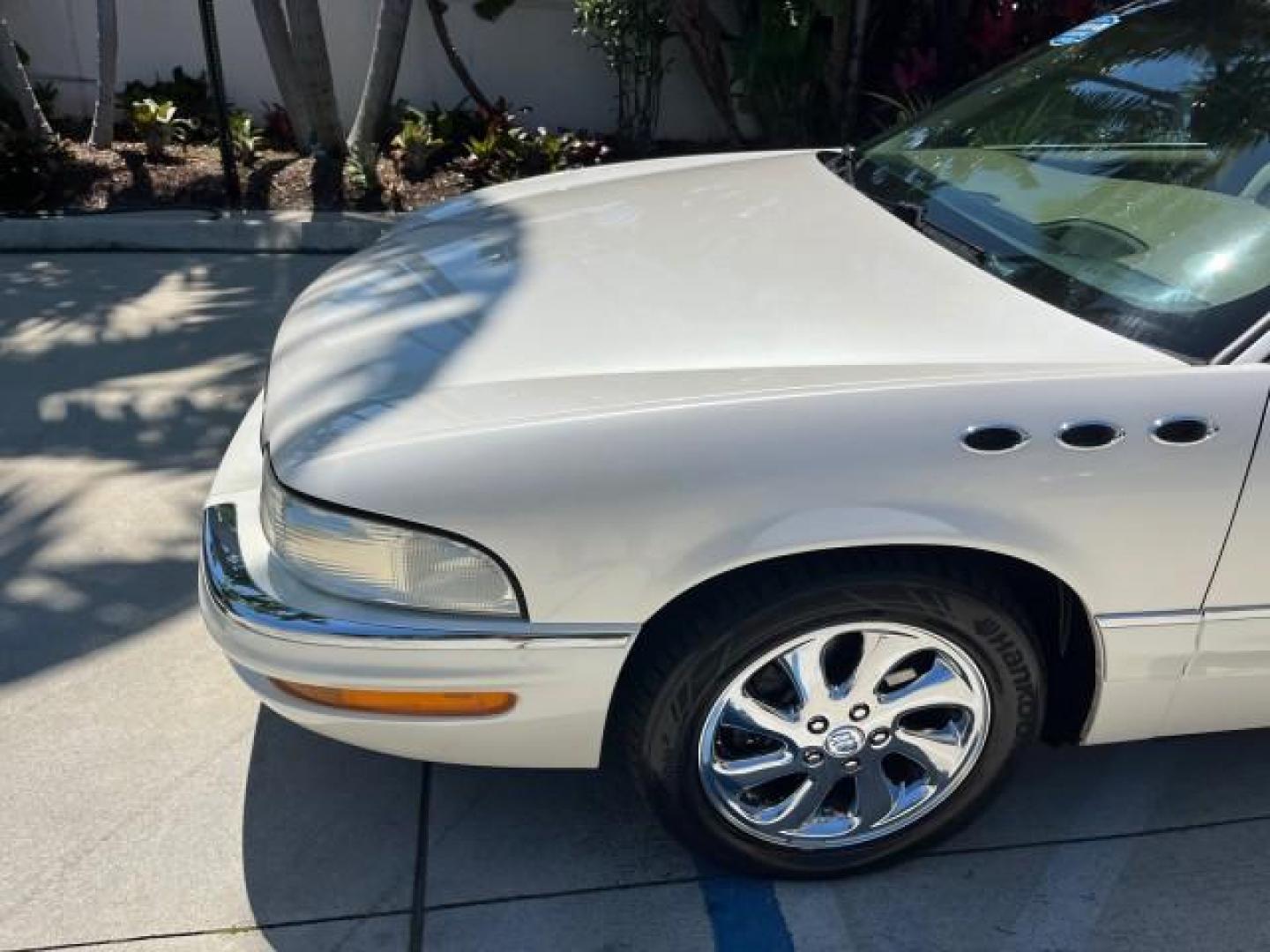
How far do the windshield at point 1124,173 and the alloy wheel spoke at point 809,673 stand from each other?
83cm

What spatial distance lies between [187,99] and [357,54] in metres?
1.12

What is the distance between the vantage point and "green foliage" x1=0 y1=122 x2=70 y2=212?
6.27m

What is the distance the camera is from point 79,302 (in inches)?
209

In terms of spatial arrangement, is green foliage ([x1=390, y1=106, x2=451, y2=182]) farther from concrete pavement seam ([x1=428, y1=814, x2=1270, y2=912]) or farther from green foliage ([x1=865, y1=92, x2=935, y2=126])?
concrete pavement seam ([x1=428, y1=814, x2=1270, y2=912])

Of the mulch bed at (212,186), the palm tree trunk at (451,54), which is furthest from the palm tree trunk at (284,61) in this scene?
the palm tree trunk at (451,54)

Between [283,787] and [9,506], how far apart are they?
168 cm

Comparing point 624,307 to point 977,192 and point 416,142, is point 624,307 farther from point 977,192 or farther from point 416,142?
point 416,142

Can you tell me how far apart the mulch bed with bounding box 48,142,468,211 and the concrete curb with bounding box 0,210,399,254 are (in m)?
0.30

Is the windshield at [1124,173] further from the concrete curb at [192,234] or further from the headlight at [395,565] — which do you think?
the concrete curb at [192,234]

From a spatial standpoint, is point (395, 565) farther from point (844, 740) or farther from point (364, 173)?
point (364, 173)

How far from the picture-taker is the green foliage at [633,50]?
6.95 metres

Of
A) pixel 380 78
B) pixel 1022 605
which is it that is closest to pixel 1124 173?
pixel 1022 605

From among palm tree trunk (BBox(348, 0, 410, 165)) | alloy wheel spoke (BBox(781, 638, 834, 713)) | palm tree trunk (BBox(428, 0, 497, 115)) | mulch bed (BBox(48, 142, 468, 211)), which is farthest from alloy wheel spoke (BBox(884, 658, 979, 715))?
palm tree trunk (BBox(428, 0, 497, 115))

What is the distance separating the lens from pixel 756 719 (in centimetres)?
224
